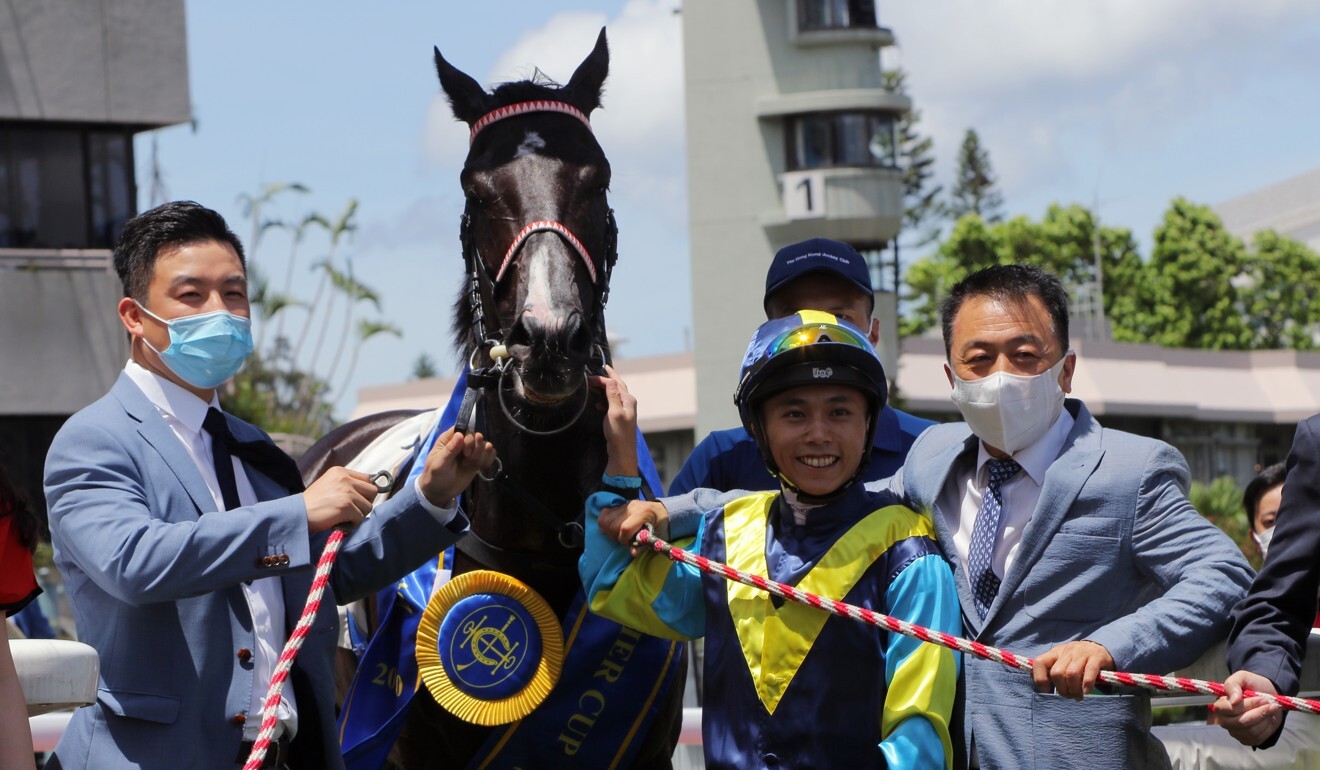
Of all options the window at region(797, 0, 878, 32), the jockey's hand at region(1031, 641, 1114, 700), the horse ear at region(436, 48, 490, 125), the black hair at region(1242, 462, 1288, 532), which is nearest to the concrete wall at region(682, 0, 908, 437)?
the window at region(797, 0, 878, 32)

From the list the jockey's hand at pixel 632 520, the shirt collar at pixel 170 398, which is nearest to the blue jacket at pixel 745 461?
the jockey's hand at pixel 632 520

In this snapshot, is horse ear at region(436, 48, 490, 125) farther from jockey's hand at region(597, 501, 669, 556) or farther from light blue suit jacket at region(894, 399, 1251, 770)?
light blue suit jacket at region(894, 399, 1251, 770)

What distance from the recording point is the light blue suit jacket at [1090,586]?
Answer: 3.50 meters

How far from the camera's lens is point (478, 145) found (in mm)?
4746

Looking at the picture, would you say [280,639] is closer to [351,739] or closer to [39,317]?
[351,739]

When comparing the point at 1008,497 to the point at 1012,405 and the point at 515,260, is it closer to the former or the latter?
the point at 1012,405

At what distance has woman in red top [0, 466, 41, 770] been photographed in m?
3.28

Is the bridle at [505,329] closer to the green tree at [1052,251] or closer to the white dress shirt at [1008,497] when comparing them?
the white dress shirt at [1008,497]

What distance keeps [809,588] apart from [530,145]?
165cm

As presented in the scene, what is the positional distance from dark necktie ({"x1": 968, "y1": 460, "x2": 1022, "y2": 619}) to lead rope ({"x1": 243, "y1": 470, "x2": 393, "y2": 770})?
50.6 inches

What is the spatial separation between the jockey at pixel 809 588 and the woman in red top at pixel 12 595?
3.79 ft

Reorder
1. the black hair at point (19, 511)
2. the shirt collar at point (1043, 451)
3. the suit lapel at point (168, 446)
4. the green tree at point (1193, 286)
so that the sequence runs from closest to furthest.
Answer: the black hair at point (19, 511) → the suit lapel at point (168, 446) → the shirt collar at point (1043, 451) → the green tree at point (1193, 286)

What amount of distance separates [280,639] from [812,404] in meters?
1.22

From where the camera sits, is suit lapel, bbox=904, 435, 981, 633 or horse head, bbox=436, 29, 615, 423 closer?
suit lapel, bbox=904, 435, 981, 633
